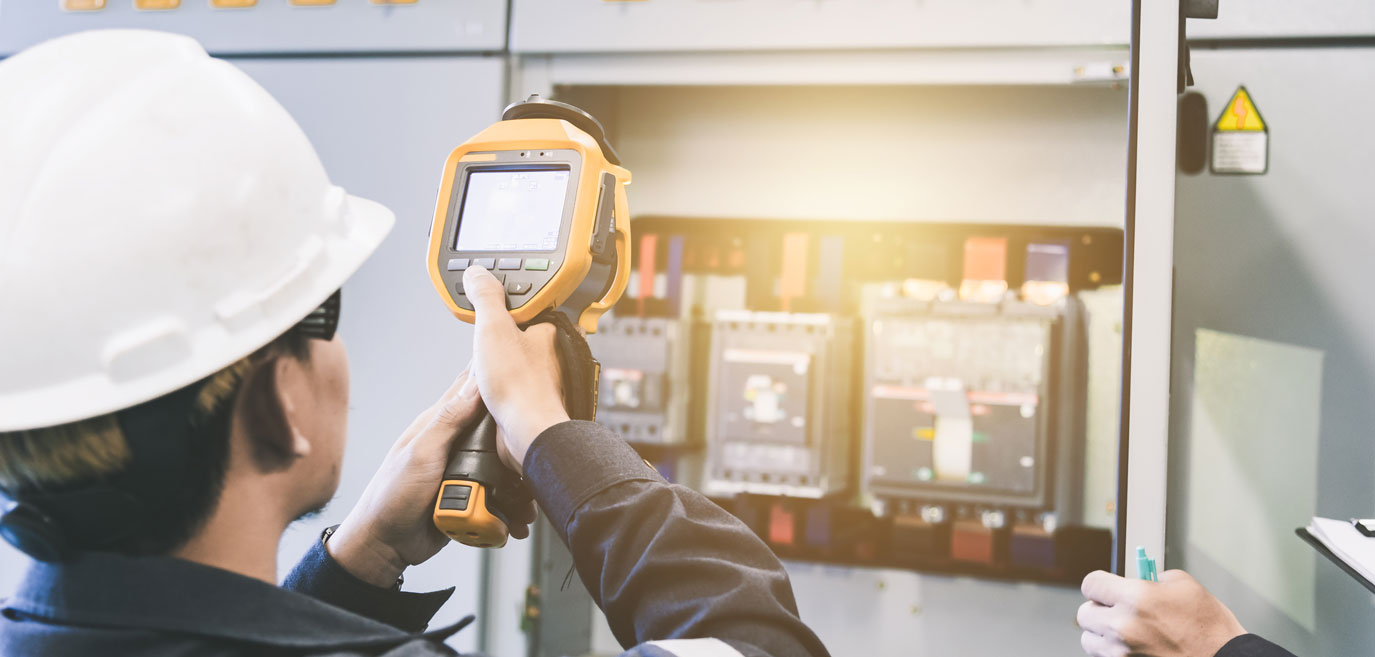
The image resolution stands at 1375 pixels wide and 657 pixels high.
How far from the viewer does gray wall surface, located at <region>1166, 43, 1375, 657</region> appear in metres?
1.12

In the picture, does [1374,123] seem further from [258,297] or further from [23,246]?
[23,246]

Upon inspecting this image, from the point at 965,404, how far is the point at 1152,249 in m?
0.67

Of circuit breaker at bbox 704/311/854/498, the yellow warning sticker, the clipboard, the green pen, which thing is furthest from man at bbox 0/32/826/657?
the yellow warning sticker

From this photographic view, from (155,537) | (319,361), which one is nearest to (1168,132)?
(319,361)

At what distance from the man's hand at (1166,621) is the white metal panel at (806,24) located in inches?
28.4

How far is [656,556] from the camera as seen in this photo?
588mm

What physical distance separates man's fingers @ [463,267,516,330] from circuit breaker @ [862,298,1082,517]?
87 centimetres

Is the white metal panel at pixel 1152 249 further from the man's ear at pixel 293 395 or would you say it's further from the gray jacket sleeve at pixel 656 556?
the man's ear at pixel 293 395

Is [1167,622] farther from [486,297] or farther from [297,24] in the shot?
[297,24]

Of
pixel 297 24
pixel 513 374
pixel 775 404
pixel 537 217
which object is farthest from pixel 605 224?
pixel 297 24

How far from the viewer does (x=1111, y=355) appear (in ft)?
5.03

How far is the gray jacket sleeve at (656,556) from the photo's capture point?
0.58 m

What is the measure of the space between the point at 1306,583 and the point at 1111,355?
50cm

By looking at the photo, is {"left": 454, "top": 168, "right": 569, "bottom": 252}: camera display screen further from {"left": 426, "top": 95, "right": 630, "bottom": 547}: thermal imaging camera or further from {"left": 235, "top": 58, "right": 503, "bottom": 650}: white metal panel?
{"left": 235, "top": 58, "right": 503, "bottom": 650}: white metal panel
